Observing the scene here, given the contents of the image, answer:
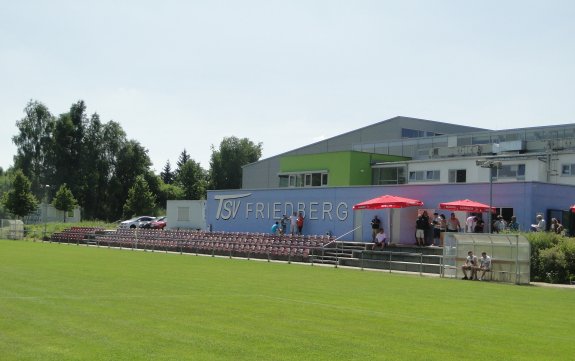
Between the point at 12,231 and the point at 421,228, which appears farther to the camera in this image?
the point at 12,231

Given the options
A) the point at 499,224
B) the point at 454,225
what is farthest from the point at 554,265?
the point at 454,225

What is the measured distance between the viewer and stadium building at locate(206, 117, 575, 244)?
35844 millimetres

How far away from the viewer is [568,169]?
141 ft

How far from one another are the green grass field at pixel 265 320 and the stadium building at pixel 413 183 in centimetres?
1307

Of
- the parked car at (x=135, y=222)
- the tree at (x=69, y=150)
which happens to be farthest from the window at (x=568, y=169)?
the tree at (x=69, y=150)

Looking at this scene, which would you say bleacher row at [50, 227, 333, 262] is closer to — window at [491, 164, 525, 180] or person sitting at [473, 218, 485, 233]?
person sitting at [473, 218, 485, 233]

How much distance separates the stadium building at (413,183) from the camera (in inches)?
1411

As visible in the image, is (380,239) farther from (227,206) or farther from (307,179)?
(227,206)

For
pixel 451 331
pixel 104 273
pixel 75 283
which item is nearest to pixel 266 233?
pixel 104 273

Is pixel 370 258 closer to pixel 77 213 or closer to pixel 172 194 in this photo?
pixel 77 213

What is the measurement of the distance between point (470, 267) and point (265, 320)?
16.9 meters

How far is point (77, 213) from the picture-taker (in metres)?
82.3

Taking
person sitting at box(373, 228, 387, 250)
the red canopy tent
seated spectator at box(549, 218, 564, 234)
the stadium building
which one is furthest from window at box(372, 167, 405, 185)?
seated spectator at box(549, 218, 564, 234)

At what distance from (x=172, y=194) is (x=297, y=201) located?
60.4m
